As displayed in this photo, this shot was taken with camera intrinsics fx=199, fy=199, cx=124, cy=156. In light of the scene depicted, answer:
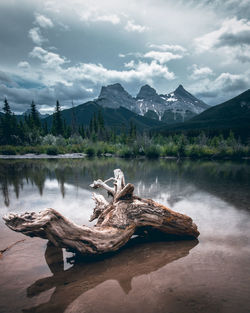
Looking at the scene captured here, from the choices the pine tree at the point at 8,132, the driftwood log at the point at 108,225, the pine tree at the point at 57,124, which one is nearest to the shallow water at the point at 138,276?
the driftwood log at the point at 108,225

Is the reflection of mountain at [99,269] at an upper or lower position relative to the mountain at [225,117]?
lower

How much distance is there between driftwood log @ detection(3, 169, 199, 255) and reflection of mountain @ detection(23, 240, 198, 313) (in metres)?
0.28

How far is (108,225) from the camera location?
456cm

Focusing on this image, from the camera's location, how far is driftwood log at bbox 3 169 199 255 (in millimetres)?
3797

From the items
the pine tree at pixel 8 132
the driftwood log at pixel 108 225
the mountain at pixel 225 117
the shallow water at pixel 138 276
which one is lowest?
the shallow water at pixel 138 276

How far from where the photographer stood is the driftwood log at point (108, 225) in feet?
12.5

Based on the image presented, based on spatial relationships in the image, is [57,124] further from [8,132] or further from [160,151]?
[160,151]

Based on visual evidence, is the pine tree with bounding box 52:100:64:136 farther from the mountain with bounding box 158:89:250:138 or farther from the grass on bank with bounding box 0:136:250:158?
the mountain with bounding box 158:89:250:138

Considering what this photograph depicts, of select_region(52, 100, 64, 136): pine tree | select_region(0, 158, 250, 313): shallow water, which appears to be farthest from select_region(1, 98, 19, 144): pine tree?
select_region(0, 158, 250, 313): shallow water

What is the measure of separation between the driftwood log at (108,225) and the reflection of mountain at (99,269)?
0.28 metres

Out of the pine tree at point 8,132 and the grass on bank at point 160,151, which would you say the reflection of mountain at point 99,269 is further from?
the pine tree at point 8,132

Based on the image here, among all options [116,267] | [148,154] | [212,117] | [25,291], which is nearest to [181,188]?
[116,267]

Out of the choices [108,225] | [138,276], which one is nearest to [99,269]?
[138,276]

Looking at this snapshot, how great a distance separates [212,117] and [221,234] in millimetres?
200309
